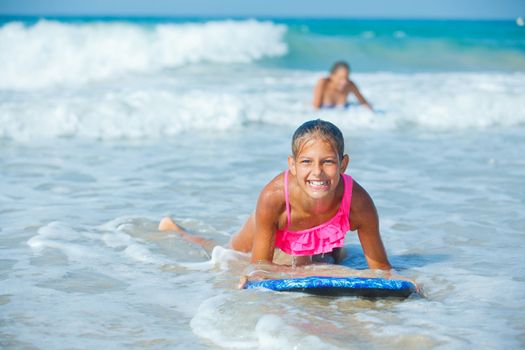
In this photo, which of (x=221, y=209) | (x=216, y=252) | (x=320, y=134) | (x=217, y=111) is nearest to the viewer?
(x=320, y=134)

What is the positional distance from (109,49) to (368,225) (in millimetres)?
15717

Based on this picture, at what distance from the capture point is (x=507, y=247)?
469 cm

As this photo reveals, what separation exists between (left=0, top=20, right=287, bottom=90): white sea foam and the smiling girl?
10.7 meters

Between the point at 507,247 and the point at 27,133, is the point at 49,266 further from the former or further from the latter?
the point at 27,133

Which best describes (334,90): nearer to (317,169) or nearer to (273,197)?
(273,197)

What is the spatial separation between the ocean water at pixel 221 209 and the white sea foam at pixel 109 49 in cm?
32

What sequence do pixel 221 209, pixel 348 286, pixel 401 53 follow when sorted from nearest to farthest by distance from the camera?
1. pixel 348 286
2. pixel 221 209
3. pixel 401 53

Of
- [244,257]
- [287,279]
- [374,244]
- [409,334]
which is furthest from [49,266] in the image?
[409,334]

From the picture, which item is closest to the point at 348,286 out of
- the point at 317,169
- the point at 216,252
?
the point at 317,169

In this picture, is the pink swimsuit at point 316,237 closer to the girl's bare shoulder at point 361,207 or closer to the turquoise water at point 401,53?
the girl's bare shoulder at point 361,207

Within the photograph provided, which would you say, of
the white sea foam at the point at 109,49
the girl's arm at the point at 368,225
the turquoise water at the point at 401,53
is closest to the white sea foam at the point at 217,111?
the white sea foam at the point at 109,49

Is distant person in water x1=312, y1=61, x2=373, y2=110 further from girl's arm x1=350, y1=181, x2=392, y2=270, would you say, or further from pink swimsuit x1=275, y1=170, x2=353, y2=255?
girl's arm x1=350, y1=181, x2=392, y2=270

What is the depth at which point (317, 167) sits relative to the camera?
3.70m

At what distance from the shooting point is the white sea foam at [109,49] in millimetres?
15616
